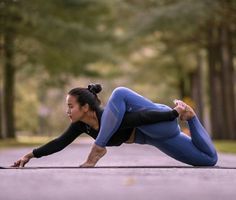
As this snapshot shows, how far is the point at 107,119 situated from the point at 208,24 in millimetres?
28956

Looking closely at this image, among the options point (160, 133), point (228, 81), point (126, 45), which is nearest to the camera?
point (160, 133)

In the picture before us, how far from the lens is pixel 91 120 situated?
27.6 ft

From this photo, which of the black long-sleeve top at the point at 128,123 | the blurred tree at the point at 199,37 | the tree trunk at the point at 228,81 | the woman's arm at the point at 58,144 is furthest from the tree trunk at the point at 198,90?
the black long-sleeve top at the point at 128,123

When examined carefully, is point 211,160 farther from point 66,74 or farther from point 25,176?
point 66,74

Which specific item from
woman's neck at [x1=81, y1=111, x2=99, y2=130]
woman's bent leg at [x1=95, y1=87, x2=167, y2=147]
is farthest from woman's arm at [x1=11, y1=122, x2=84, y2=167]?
woman's bent leg at [x1=95, y1=87, x2=167, y2=147]

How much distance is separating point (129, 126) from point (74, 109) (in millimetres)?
613

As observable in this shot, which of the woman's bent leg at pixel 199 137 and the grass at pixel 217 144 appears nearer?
the woman's bent leg at pixel 199 137

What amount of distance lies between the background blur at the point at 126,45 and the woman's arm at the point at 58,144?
19354mm

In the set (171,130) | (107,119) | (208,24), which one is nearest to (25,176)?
(107,119)

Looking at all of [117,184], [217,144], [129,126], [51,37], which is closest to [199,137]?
[129,126]

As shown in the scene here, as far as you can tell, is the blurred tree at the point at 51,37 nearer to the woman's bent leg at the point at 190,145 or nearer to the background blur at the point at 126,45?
the background blur at the point at 126,45

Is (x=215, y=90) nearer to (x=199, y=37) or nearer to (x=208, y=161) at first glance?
(x=199, y=37)

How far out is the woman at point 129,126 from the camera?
815cm

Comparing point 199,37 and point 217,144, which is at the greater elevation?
point 199,37
